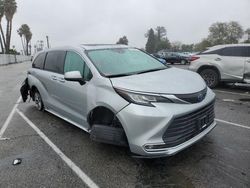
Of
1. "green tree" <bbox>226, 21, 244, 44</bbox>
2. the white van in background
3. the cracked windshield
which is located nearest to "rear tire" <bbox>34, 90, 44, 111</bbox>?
the cracked windshield

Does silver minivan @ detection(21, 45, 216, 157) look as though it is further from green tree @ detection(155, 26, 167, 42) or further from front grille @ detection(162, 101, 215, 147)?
green tree @ detection(155, 26, 167, 42)

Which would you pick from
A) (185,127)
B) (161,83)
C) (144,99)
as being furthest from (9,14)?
(185,127)

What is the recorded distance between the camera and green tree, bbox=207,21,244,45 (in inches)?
2606

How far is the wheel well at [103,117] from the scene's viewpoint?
3.56 meters

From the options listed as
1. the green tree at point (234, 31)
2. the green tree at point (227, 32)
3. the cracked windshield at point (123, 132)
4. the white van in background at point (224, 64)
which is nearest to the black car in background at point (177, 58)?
the white van in background at point (224, 64)

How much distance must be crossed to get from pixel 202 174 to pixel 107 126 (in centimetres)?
145

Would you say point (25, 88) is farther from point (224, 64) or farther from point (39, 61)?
point (224, 64)

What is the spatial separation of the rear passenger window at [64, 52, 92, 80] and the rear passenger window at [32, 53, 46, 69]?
1483mm

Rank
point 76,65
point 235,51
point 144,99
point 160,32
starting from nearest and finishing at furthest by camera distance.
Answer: point 144,99 → point 76,65 → point 235,51 → point 160,32

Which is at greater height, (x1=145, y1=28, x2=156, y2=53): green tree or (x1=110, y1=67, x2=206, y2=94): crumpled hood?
(x1=145, y1=28, x2=156, y2=53): green tree

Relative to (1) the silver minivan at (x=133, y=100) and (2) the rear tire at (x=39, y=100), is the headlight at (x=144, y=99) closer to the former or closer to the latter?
(1) the silver minivan at (x=133, y=100)

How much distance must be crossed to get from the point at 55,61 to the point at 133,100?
282 cm

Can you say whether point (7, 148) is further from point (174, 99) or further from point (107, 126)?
→ point (174, 99)

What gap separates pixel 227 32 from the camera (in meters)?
66.2
